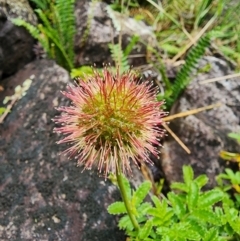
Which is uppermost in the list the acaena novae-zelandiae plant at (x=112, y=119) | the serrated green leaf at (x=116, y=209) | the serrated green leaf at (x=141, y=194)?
the acaena novae-zelandiae plant at (x=112, y=119)

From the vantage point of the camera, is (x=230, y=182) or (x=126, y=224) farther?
(x=230, y=182)

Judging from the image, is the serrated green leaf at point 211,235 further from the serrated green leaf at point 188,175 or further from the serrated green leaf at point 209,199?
the serrated green leaf at point 188,175

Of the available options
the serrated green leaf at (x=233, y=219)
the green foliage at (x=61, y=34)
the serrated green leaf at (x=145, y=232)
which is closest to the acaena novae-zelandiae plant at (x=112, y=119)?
the serrated green leaf at (x=145, y=232)

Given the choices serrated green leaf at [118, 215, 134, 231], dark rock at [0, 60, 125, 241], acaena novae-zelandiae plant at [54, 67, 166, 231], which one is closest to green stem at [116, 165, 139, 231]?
acaena novae-zelandiae plant at [54, 67, 166, 231]

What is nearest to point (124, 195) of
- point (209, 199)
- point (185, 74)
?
point (209, 199)

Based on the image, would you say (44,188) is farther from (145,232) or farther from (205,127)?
(205,127)

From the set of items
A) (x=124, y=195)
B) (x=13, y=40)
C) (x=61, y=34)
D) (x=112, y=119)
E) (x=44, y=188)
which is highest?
(x=112, y=119)
